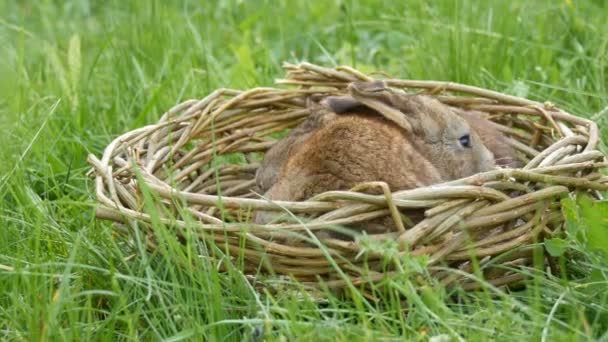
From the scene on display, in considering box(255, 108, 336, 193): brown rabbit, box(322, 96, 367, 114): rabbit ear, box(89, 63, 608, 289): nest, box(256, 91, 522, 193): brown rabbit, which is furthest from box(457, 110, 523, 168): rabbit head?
box(255, 108, 336, 193): brown rabbit

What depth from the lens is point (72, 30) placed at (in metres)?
6.06

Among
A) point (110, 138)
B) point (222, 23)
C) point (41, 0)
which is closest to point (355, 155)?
point (110, 138)

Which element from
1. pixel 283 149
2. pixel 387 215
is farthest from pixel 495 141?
pixel 387 215

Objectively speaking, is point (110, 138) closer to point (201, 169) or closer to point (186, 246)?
point (201, 169)

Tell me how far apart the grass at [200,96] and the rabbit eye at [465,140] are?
60cm

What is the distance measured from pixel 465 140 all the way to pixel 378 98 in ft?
1.30

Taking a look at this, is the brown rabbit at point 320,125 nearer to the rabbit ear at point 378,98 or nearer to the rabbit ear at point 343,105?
the rabbit ear at point 343,105

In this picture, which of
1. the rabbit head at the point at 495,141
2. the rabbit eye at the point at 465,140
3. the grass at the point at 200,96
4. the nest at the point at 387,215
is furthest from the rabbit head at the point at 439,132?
the grass at the point at 200,96

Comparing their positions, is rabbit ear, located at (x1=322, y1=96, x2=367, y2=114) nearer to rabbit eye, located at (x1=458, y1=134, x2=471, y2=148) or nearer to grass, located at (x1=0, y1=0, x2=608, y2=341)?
rabbit eye, located at (x1=458, y1=134, x2=471, y2=148)

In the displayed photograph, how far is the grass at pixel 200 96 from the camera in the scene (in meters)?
2.82

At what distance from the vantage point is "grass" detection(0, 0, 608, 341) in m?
2.82

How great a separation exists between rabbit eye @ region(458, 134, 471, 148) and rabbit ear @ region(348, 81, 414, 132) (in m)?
0.22

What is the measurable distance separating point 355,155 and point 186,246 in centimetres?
69

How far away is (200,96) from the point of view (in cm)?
482
